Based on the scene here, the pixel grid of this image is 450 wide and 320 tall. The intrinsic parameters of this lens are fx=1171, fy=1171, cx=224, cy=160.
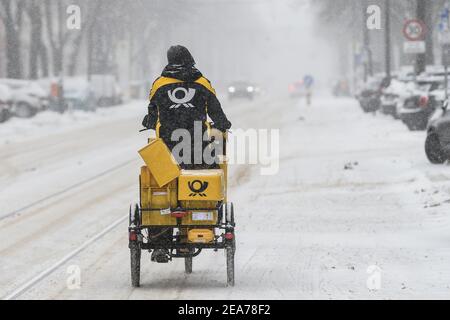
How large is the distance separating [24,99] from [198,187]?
117 ft

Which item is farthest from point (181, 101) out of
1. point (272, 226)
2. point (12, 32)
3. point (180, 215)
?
point (12, 32)

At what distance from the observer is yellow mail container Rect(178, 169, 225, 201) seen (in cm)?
1003

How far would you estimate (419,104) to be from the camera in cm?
3259

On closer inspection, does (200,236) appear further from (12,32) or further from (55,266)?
(12,32)

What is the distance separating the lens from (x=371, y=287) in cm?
1004

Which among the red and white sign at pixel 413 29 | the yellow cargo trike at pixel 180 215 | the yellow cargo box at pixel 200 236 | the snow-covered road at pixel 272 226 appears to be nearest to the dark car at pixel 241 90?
the red and white sign at pixel 413 29

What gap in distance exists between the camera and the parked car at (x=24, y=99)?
147 ft

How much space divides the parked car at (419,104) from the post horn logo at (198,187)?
23.1 meters

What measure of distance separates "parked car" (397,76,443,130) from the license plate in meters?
22.9

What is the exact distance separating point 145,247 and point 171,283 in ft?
1.80

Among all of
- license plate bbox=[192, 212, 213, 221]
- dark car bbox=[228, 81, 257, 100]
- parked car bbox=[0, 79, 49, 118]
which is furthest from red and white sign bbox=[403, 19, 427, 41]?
dark car bbox=[228, 81, 257, 100]

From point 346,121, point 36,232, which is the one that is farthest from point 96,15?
point 36,232

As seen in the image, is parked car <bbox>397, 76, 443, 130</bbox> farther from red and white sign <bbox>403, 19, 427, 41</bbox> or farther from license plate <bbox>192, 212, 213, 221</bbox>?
license plate <bbox>192, 212, 213, 221</bbox>

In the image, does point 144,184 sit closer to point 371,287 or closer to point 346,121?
point 371,287
